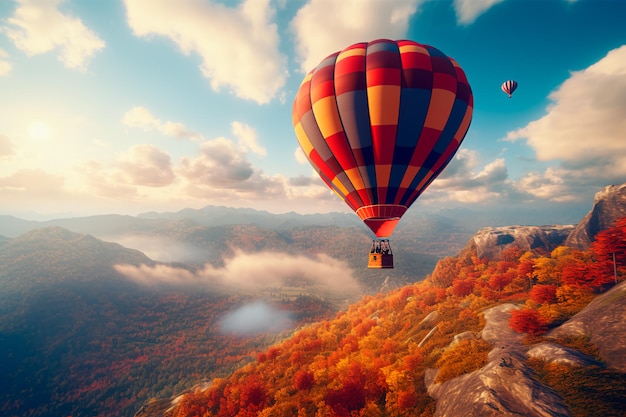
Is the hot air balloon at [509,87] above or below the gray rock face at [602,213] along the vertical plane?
above

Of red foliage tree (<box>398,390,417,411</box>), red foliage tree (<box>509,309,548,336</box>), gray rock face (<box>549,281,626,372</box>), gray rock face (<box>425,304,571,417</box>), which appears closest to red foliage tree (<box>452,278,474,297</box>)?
red foliage tree (<box>509,309,548,336</box>)

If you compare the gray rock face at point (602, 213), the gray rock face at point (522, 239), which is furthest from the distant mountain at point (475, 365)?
the gray rock face at point (602, 213)

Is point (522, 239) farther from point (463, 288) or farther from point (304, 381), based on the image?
point (304, 381)

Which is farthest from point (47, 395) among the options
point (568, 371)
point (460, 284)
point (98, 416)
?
point (568, 371)

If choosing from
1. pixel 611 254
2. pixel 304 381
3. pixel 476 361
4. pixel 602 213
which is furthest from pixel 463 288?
pixel 304 381

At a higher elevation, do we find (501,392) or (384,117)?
(384,117)

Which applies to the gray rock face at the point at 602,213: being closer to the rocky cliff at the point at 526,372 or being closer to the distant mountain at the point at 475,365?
the distant mountain at the point at 475,365
